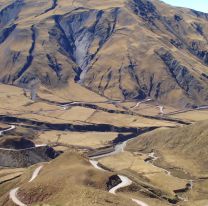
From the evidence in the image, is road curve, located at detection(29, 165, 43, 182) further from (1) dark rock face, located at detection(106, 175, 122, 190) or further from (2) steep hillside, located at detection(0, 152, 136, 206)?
(1) dark rock face, located at detection(106, 175, 122, 190)

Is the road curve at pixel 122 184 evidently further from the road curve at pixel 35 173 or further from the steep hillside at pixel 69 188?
the road curve at pixel 35 173

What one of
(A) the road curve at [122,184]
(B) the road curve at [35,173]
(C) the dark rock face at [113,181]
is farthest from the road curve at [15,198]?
(C) the dark rock face at [113,181]

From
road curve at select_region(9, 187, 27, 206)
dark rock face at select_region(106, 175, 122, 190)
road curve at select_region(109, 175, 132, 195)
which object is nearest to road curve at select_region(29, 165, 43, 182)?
road curve at select_region(9, 187, 27, 206)

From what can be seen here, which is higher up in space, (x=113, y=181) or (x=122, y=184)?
(x=113, y=181)

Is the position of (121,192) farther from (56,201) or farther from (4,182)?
(4,182)

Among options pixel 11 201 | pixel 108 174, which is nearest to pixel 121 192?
pixel 108 174

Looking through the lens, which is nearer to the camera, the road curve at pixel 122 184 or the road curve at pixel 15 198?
the road curve at pixel 15 198

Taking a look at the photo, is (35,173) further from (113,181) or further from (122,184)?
(122,184)

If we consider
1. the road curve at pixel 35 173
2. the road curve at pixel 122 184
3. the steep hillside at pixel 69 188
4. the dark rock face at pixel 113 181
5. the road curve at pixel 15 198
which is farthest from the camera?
the road curve at pixel 35 173

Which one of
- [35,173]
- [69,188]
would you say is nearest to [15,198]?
[69,188]
